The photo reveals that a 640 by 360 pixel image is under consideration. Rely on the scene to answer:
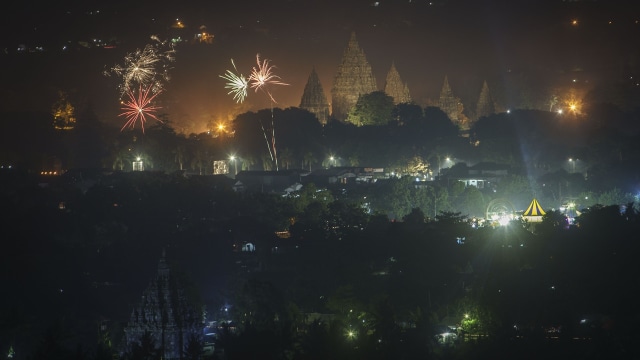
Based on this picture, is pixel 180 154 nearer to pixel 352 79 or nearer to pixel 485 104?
pixel 352 79

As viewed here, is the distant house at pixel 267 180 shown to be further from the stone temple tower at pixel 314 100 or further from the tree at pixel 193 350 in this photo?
the tree at pixel 193 350

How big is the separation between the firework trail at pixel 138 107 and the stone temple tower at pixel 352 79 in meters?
8.75

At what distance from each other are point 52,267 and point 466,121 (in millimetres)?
39417

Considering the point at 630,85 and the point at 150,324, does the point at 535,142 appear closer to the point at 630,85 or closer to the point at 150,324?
the point at 630,85

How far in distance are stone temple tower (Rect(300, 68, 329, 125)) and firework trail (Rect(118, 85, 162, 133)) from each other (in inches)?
280

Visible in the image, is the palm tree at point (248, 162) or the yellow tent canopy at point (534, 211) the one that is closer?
the yellow tent canopy at point (534, 211)

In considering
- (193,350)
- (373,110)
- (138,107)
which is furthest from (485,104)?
(193,350)

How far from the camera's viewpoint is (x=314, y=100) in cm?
8119

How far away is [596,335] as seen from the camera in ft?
124

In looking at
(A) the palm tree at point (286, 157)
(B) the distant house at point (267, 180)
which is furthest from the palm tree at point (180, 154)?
(A) the palm tree at point (286, 157)

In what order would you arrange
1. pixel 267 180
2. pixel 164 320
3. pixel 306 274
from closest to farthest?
pixel 164 320 < pixel 306 274 < pixel 267 180

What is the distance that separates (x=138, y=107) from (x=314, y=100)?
9.69 metres

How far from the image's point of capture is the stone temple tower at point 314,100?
8094cm

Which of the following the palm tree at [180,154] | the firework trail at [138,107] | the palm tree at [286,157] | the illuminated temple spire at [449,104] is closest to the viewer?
the palm tree at [180,154]
